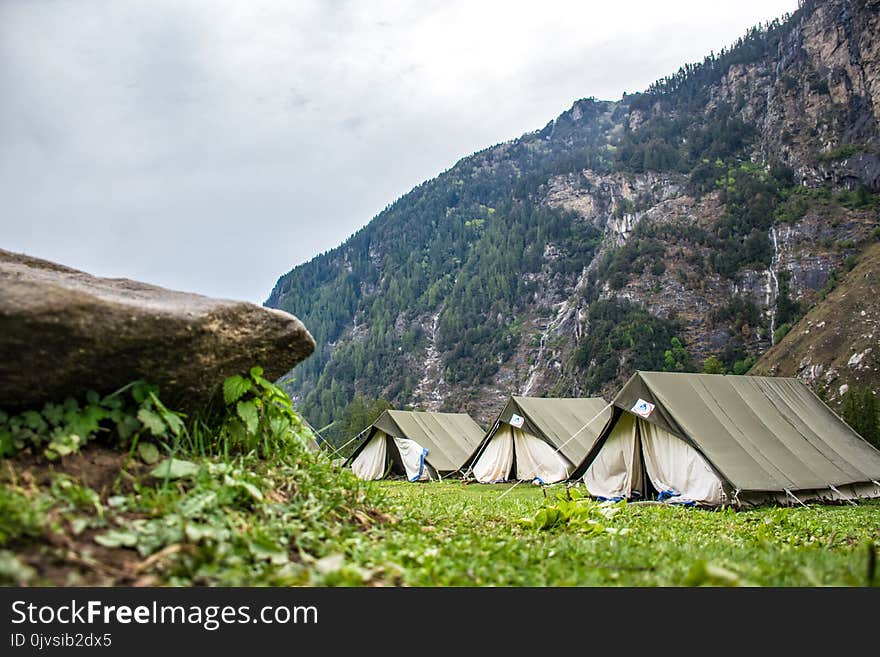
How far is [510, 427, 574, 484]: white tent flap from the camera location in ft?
61.2

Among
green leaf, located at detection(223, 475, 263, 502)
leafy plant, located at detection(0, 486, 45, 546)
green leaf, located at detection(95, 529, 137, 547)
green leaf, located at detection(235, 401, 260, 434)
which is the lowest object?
green leaf, located at detection(95, 529, 137, 547)

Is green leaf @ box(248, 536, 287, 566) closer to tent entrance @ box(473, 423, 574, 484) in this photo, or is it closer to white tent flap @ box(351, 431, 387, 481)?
tent entrance @ box(473, 423, 574, 484)

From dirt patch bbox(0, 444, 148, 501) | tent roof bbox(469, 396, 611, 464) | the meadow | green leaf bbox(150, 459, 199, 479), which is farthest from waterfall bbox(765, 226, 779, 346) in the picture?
dirt patch bbox(0, 444, 148, 501)

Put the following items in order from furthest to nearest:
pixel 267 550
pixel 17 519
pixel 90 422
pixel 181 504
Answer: pixel 90 422, pixel 181 504, pixel 267 550, pixel 17 519

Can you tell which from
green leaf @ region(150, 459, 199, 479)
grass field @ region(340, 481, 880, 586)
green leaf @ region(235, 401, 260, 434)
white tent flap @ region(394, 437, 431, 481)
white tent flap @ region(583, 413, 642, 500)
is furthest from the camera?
white tent flap @ region(394, 437, 431, 481)

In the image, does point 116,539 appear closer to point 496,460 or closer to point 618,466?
point 618,466

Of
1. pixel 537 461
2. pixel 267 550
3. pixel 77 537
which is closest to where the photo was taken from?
pixel 77 537

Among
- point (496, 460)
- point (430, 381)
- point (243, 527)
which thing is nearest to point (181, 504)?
point (243, 527)

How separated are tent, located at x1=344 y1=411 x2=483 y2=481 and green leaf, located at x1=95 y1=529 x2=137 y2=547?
18797 mm

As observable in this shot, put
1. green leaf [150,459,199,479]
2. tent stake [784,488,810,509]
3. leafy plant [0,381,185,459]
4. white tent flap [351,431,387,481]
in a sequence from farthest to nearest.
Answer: white tent flap [351,431,387,481] < tent stake [784,488,810,509] < green leaf [150,459,199,479] < leafy plant [0,381,185,459]

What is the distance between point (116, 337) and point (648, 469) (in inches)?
448

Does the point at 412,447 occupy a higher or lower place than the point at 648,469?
lower

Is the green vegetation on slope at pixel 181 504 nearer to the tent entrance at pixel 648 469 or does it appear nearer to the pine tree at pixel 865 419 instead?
the tent entrance at pixel 648 469

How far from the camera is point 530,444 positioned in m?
19.6
